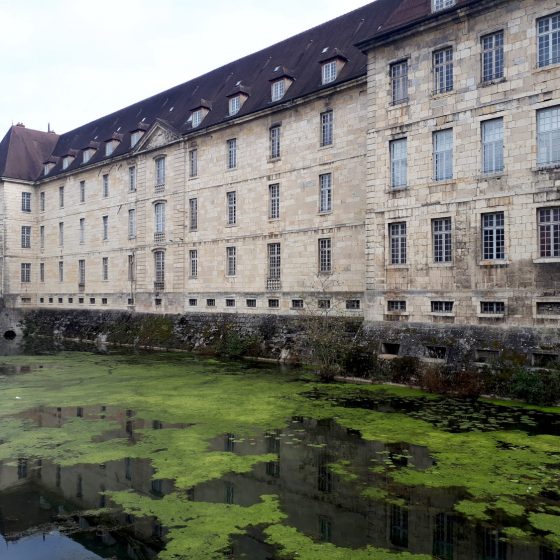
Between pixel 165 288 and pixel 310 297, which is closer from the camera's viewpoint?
pixel 310 297

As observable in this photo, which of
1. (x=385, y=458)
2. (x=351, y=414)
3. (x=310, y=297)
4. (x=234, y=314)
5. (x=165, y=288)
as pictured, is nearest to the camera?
(x=385, y=458)

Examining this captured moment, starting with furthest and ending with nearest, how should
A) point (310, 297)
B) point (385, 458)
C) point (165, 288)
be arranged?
point (165, 288) → point (310, 297) → point (385, 458)

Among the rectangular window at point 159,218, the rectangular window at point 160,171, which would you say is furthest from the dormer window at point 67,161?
the rectangular window at point 159,218

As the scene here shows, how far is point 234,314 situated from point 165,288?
603cm

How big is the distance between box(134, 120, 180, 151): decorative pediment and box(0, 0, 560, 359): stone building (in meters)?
0.16

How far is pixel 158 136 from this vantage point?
3103cm

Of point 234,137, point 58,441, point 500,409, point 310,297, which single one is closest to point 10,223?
point 234,137

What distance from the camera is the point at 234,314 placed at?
85.1 ft

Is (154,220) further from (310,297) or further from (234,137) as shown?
(310,297)

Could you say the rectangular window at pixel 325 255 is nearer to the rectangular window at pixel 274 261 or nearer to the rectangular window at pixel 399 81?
the rectangular window at pixel 274 261

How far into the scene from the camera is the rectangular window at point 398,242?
58.6 ft

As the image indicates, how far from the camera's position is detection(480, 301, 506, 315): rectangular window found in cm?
1551

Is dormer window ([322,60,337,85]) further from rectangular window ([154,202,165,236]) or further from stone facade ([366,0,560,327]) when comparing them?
rectangular window ([154,202,165,236])

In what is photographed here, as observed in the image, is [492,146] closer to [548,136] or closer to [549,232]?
[548,136]
